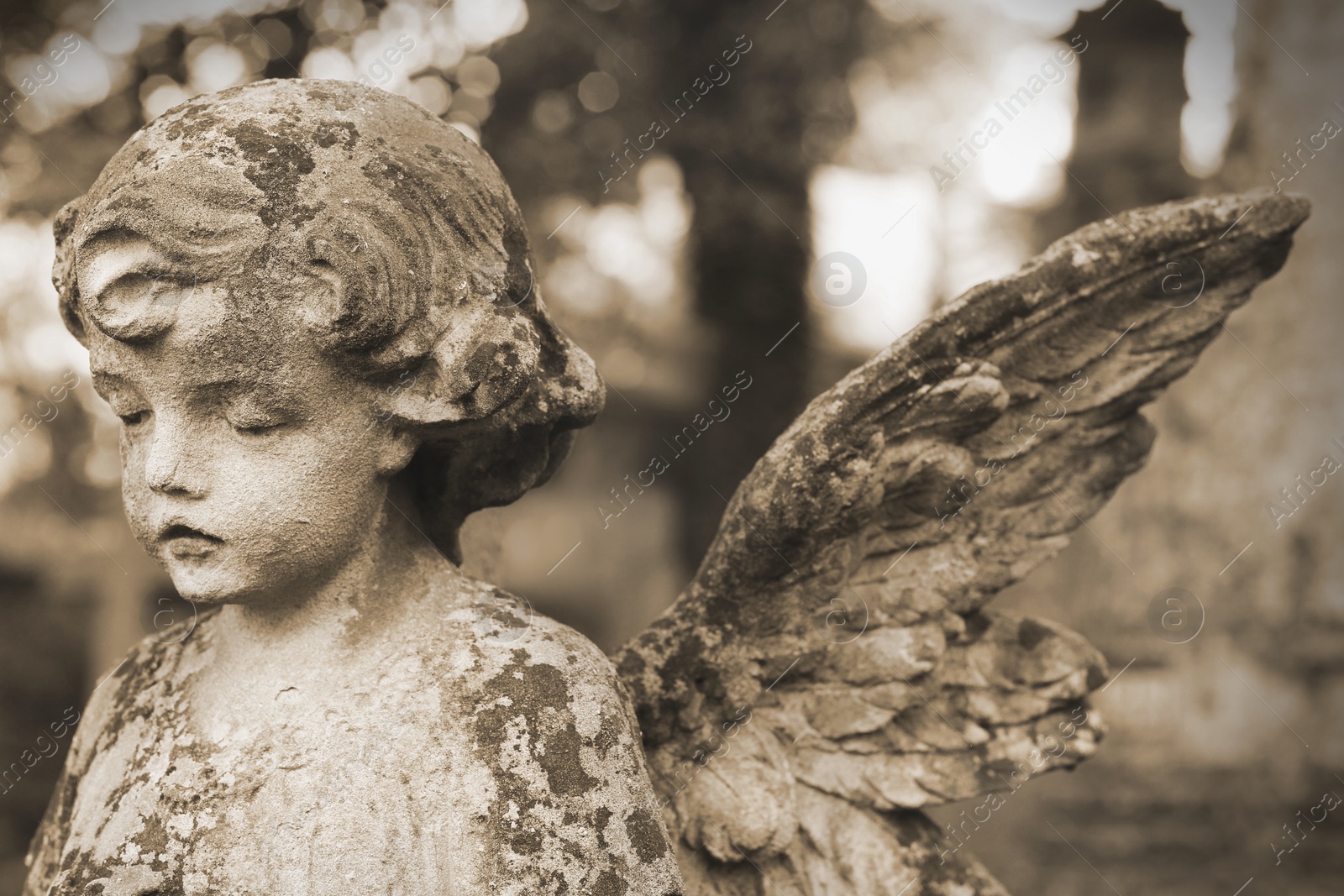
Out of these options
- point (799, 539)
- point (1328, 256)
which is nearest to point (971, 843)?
point (1328, 256)

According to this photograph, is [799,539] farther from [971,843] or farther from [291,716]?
[971,843]

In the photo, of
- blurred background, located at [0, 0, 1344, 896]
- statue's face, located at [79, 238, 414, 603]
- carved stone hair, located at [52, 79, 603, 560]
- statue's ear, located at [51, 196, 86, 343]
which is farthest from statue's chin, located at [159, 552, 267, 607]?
blurred background, located at [0, 0, 1344, 896]

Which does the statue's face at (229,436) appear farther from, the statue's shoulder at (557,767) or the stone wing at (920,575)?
→ the stone wing at (920,575)

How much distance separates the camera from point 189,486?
5.22 ft

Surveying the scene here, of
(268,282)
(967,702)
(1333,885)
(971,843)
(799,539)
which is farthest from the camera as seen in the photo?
(971,843)

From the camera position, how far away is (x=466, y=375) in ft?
5.44

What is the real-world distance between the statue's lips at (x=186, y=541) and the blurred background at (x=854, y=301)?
3521 millimetres

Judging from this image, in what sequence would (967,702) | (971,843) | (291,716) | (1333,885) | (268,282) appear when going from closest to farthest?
1. (268,282)
2. (291,716)
3. (967,702)
4. (1333,885)
5. (971,843)

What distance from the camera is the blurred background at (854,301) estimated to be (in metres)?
5.03

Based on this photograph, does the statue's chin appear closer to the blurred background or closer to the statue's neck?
the statue's neck

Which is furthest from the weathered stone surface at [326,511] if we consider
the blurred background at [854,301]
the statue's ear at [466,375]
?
the blurred background at [854,301]

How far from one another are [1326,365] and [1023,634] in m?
3.84

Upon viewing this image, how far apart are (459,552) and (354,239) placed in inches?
30.5

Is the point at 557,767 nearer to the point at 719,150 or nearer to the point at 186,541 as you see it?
the point at 186,541
